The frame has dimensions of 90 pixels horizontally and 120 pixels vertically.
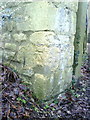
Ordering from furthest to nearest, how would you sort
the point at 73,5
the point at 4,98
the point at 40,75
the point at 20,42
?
the point at 73,5
the point at 20,42
the point at 40,75
the point at 4,98

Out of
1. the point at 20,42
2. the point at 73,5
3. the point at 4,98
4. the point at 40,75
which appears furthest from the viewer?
the point at 73,5

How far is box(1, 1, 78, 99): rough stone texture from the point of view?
1744 millimetres

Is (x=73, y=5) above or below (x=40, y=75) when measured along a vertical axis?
above

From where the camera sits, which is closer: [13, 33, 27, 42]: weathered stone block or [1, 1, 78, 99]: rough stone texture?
[1, 1, 78, 99]: rough stone texture

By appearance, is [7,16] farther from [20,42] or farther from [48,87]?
[48,87]

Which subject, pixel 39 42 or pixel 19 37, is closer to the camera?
pixel 39 42

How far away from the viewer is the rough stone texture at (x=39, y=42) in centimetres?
174

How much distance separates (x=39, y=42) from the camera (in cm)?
175

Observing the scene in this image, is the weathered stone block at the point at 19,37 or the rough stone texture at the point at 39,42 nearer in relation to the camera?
the rough stone texture at the point at 39,42

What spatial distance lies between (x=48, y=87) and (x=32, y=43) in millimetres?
595

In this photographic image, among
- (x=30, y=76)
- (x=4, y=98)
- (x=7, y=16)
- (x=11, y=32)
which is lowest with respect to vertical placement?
(x=4, y=98)

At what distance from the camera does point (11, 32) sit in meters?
2.01

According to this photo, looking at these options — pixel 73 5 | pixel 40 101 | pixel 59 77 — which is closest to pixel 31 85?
pixel 40 101

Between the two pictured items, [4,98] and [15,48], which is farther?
[15,48]
